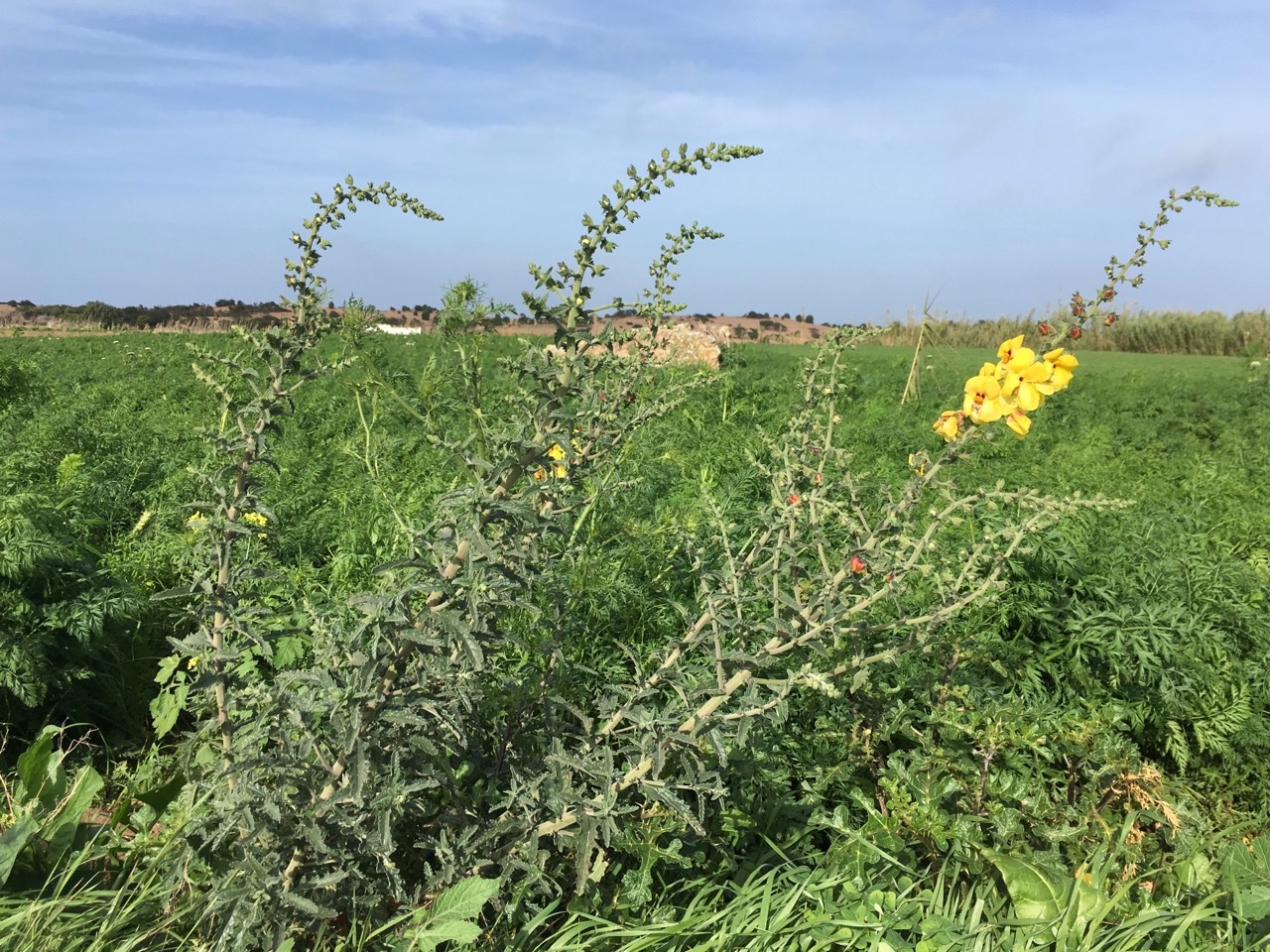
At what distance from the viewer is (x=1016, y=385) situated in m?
2.45

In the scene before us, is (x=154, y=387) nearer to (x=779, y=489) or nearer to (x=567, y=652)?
(x=567, y=652)

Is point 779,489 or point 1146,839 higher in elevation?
point 779,489

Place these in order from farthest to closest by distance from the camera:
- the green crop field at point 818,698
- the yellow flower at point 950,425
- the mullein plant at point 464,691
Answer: the yellow flower at point 950,425, the green crop field at point 818,698, the mullein plant at point 464,691

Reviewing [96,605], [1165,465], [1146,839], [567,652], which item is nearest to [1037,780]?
[1146,839]

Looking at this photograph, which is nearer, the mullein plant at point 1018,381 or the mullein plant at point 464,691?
the mullein plant at point 464,691

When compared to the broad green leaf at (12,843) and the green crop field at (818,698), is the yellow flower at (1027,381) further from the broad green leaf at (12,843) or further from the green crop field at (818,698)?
the broad green leaf at (12,843)

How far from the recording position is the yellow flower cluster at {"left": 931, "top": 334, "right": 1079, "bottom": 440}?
2418mm

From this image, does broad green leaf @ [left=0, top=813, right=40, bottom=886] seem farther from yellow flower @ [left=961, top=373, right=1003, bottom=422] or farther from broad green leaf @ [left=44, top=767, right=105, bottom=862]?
yellow flower @ [left=961, top=373, right=1003, bottom=422]

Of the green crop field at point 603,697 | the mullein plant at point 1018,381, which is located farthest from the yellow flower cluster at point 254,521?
the mullein plant at point 1018,381

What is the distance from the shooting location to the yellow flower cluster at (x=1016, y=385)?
2.42m

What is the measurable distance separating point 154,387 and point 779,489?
38.9ft

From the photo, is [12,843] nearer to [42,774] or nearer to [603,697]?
[42,774]

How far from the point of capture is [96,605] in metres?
3.05

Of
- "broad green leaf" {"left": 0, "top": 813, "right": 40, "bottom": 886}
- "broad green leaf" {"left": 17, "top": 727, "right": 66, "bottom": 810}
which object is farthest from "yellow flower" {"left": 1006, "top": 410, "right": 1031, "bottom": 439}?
"broad green leaf" {"left": 17, "top": 727, "right": 66, "bottom": 810}
